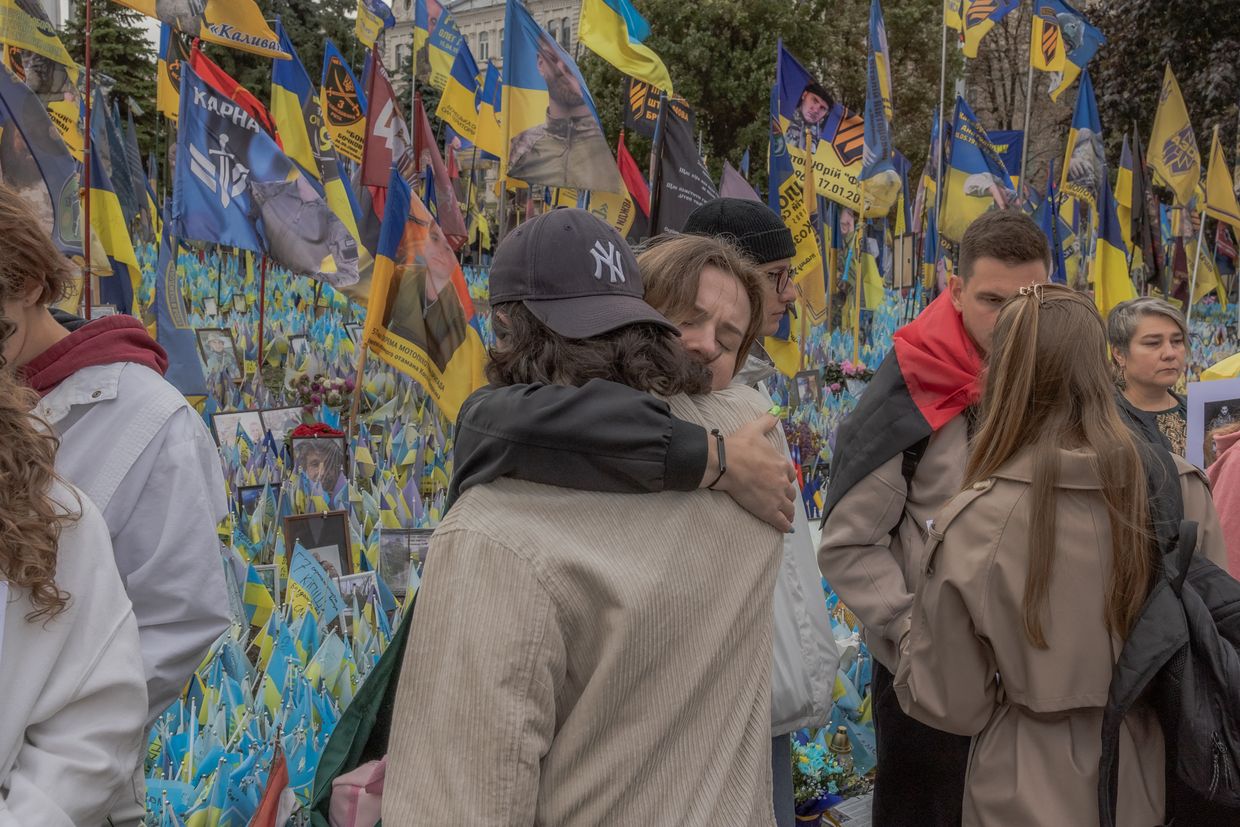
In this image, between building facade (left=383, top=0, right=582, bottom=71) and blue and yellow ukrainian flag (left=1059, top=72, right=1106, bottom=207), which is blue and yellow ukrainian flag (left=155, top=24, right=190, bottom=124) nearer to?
blue and yellow ukrainian flag (left=1059, top=72, right=1106, bottom=207)

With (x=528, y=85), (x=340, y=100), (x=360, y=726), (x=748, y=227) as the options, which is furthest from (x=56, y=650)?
(x=340, y=100)

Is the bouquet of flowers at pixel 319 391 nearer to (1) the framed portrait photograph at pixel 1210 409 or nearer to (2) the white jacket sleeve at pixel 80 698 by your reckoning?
(1) the framed portrait photograph at pixel 1210 409

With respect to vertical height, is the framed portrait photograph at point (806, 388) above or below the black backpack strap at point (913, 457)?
below

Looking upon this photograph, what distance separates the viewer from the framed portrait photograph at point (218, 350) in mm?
7637

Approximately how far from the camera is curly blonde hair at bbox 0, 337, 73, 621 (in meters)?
1.36

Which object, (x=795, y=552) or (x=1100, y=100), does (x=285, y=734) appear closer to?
(x=795, y=552)

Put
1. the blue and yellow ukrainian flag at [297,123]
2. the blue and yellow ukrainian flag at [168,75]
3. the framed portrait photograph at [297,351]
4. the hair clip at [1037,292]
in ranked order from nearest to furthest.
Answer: the hair clip at [1037,292]
the blue and yellow ukrainian flag at [297,123]
the framed portrait photograph at [297,351]
the blue and yellow ukrainian flag at [168,75]

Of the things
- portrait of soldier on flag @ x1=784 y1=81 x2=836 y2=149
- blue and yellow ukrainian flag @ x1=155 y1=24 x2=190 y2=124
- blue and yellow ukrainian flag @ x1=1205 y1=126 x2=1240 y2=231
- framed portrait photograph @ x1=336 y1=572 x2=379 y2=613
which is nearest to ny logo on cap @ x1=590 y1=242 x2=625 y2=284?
framed portrait photograph @ x1=336 y1=572 x2=379 y2=613

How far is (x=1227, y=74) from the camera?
18.3 metres

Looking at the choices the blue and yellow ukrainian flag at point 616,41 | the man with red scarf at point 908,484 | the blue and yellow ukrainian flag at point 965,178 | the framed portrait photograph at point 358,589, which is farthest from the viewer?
the blue and yellow ukrainian flag at point 965,178

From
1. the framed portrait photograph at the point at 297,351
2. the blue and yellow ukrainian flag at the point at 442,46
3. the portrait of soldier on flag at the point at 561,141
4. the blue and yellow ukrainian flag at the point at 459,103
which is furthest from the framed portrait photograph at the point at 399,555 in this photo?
the blue and yellow ukrainian flag at the point at 442,46

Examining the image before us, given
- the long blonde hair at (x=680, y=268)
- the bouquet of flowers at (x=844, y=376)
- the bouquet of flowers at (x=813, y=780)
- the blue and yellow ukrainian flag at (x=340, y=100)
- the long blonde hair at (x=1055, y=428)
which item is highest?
the blue and yellow ukrainian flag at (x=340, y=100)

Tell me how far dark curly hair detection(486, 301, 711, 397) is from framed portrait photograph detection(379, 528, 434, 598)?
2.27 m

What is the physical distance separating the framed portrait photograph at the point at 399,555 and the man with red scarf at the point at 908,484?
5.15 feet
